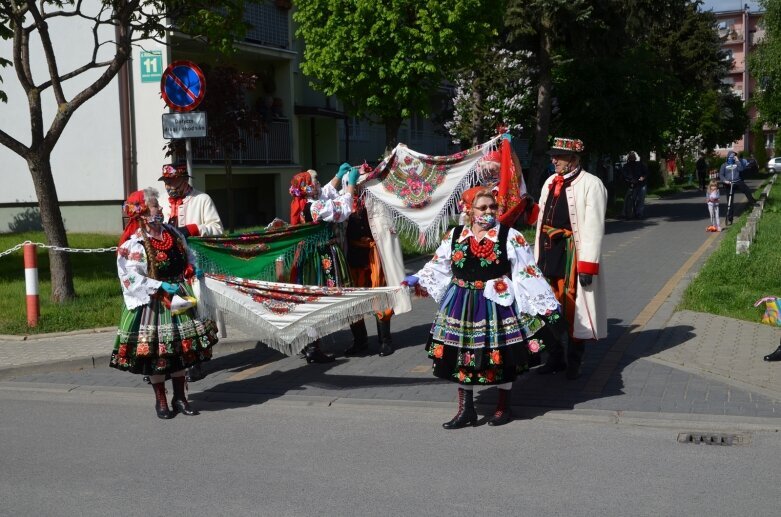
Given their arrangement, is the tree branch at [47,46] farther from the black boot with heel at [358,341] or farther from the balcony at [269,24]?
the balcony at [269,24]

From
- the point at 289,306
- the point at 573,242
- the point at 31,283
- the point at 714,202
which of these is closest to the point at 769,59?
the point at 714,202

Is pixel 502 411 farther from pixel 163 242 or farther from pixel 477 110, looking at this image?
pixel 477 110

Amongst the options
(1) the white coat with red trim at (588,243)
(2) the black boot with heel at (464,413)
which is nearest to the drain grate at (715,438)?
(2) the black boot with heel at (464,413)

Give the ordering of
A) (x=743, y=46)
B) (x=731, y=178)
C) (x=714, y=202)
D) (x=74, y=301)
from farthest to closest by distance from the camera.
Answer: (x=743, y=46), (x=731, y=178), (x=714, y=202), (x=74, y=301)

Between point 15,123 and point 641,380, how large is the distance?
19.5 metres

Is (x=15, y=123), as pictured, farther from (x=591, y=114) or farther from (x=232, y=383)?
(x=232, y=383)

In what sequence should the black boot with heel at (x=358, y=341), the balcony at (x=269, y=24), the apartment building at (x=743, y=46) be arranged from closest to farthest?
1. the black boot with heel at (x=358, y=341)
2. the balcony at (x=269, y=24)
3. the apartment building at (x=743, y=46)

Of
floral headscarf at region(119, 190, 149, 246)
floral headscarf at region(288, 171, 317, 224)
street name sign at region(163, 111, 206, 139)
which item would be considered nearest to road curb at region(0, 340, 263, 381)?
floral headscarf at region(288, 171, 317, 224)

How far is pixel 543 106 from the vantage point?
2569 centimetres

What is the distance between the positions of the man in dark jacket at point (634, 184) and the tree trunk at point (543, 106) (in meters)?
2.58

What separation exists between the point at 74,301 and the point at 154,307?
17.9 feet

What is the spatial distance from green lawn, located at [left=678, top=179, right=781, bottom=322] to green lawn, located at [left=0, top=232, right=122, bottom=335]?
695 centimetres

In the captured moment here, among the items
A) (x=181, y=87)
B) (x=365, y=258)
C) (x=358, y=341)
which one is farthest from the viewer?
(x=181, y=87)

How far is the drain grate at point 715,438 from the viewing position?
623cm
